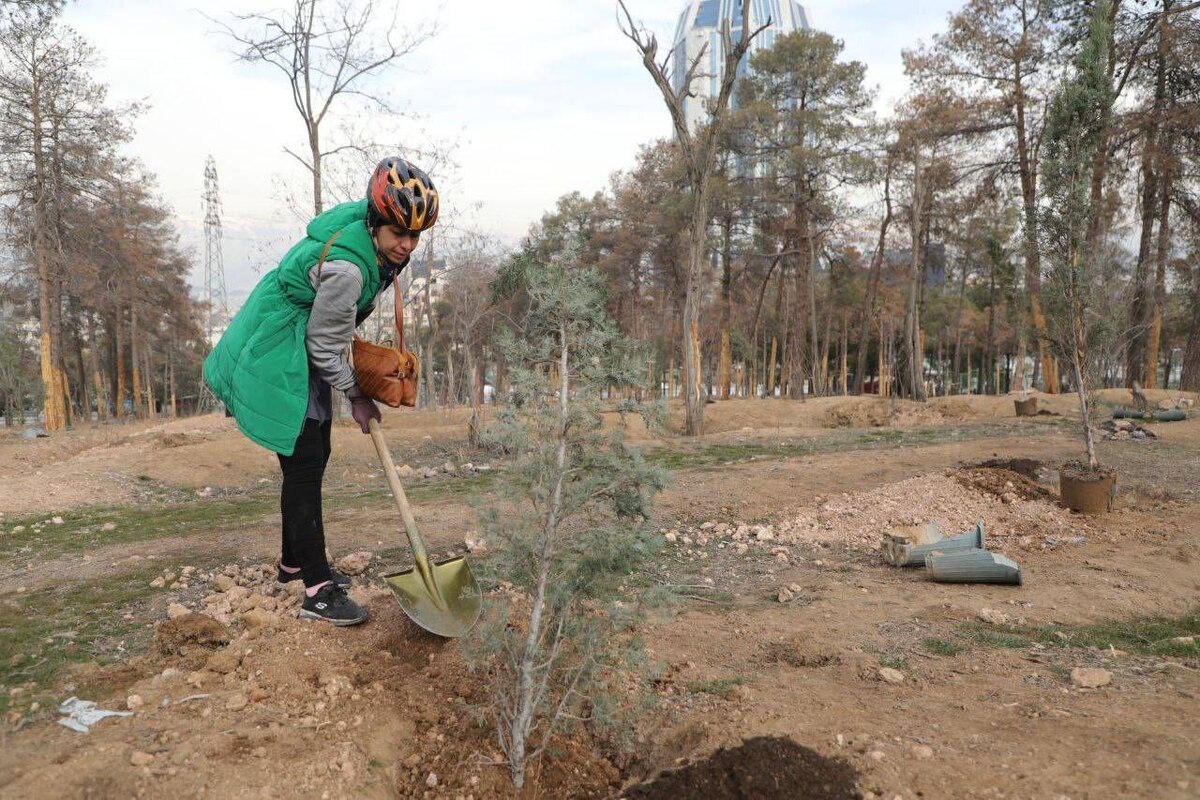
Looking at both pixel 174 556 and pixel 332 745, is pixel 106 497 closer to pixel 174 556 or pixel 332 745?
pixel 174 556

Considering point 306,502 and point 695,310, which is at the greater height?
point 695,310

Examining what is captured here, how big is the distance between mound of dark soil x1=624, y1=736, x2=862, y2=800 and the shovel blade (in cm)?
112

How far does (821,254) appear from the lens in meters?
28.4

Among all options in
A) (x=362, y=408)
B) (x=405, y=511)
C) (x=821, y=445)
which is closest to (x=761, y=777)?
(x=405, y=511)

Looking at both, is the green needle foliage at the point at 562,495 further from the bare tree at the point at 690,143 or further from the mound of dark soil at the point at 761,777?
the bare tree at the point at 690,143

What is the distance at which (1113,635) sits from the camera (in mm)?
3393

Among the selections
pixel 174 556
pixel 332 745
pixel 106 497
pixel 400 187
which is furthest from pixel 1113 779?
pixel 106 497

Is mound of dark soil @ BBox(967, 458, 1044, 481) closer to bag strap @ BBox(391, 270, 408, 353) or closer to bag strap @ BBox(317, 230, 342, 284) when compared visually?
bag strap @ BBox(391, 270, 408, 353)

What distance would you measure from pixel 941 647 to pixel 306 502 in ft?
9.69

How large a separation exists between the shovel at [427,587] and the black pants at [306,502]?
0.29 m

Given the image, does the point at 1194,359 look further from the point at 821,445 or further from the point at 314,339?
the point at 314,339

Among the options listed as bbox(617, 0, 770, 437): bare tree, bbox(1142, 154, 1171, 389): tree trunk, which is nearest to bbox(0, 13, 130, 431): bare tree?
bbox(617, 0, 770, 437): bare tree

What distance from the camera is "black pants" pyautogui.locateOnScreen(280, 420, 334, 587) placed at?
309 centimetres

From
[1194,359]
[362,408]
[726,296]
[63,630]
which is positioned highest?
[726,296]
